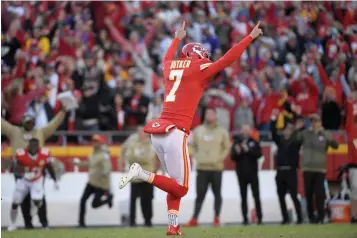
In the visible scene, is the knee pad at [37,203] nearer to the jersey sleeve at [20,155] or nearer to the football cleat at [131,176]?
the jersey sleeve at [20,155]

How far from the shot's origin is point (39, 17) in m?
25.9

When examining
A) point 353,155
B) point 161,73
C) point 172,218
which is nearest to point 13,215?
point 353,155

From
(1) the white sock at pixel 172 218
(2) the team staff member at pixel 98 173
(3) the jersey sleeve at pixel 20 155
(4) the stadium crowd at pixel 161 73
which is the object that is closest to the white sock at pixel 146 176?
(1) the white sock at pixel 172 218

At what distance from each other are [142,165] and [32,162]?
7.93 feet

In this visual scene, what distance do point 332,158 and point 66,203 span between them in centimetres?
590

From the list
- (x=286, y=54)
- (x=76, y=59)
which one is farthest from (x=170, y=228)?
(x=286, y=54)

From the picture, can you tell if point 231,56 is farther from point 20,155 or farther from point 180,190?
point 20,155

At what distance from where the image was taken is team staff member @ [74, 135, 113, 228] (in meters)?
20.7

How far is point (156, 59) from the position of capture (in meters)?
25.9

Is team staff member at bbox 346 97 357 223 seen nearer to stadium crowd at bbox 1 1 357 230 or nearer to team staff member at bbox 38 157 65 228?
stadium crowd at bbox 1 1 357 230

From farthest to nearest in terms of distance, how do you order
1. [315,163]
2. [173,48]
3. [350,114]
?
[350,114], [315,163], [173,48]

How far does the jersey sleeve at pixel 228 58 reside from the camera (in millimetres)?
12328

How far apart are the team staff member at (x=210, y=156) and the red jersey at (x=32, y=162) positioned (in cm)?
309

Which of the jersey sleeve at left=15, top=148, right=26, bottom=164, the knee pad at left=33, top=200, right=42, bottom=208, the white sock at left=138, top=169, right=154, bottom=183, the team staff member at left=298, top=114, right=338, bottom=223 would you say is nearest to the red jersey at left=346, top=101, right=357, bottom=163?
the team staff member at left=298, top=114, right=338, bottom=223
